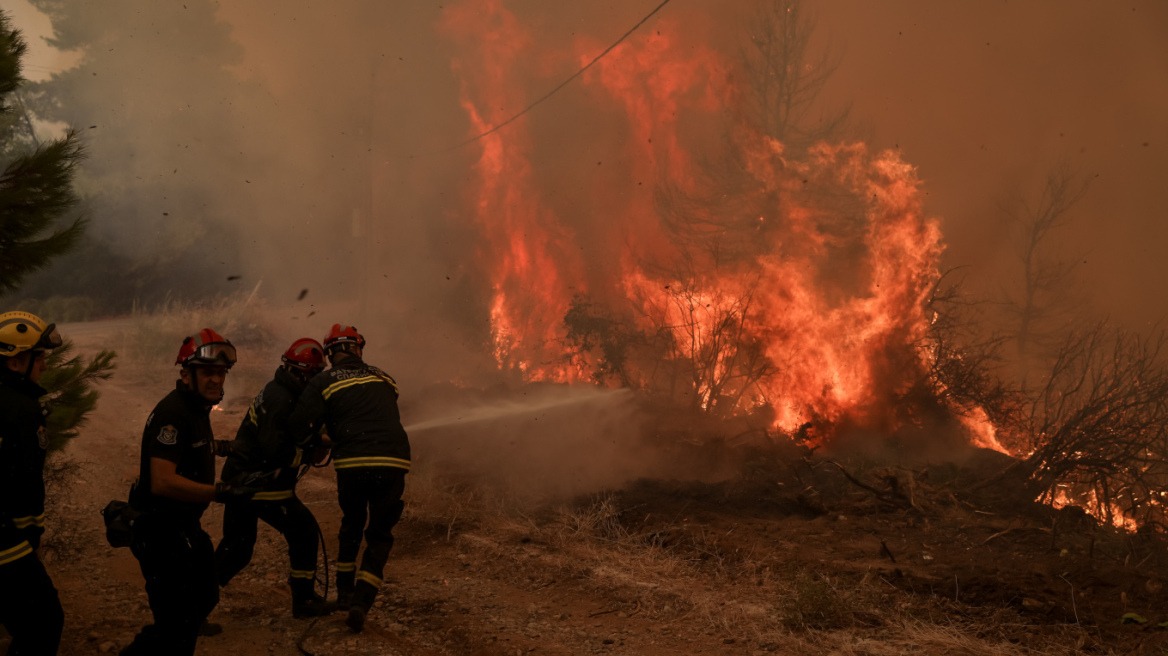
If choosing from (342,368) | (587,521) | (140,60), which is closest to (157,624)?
(342,368)

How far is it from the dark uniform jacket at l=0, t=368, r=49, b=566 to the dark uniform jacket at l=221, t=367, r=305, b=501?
152 cm

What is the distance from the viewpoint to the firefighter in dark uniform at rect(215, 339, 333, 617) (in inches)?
192

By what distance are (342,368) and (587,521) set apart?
10.2 ft

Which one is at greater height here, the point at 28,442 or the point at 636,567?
the point at 28,442

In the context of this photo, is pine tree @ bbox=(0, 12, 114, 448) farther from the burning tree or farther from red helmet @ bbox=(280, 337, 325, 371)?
the burning tree

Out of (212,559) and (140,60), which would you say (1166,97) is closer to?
(212,559)

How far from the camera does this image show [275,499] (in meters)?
4.95

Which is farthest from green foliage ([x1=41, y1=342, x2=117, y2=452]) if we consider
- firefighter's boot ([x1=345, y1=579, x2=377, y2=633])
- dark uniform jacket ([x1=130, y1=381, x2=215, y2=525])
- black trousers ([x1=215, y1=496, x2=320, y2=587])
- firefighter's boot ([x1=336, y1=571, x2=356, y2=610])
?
firefighter's boot ([x1=345, y1=579, x2=377, y2=633])

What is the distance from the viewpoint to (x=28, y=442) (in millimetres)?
3324

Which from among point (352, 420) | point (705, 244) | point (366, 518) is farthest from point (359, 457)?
point (705, 244)

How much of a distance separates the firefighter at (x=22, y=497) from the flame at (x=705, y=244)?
10121 mm

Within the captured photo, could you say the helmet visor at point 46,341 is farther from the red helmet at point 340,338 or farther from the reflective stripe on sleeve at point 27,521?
the red helmet at point 340,338

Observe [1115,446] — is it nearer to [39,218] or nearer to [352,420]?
[352,420]

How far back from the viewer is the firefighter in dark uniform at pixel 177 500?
364 centimetres
